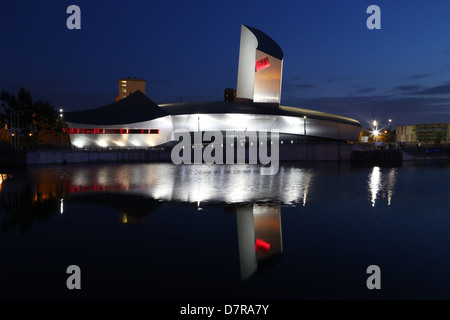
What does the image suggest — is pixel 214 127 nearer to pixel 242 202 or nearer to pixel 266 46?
pixel 266 46

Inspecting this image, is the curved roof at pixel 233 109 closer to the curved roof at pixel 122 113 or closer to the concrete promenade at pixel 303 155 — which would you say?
the curved roof at pixel 122 113

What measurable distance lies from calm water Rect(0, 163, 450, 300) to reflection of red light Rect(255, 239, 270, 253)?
28 mm

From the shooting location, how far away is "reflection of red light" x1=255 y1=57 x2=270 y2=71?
8894cm

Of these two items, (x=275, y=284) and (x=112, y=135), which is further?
(x=112, y=135)

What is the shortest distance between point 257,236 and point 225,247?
59.5 inches

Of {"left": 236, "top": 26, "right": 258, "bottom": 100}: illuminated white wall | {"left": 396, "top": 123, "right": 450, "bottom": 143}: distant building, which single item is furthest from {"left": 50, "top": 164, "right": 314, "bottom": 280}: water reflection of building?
{"left": 396, "top": 123, "right": 450, "bottom": 143}: distant building

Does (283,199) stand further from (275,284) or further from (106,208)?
(275,284)

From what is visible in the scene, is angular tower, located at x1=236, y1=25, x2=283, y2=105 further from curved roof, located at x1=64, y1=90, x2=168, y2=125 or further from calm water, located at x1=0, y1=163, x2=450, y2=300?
calm water, located at x1=0, y1=163, x2=450, y2=300

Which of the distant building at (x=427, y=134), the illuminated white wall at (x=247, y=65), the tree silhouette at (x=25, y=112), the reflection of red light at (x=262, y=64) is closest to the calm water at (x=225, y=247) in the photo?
the tree silhouette at (x=25, y=112)

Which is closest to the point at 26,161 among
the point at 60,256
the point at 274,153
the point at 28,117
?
the point at 28,117

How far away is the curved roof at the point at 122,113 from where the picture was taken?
70.7 metres

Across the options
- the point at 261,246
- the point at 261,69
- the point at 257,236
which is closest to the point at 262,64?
the point at 261,69

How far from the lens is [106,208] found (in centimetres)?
1574
